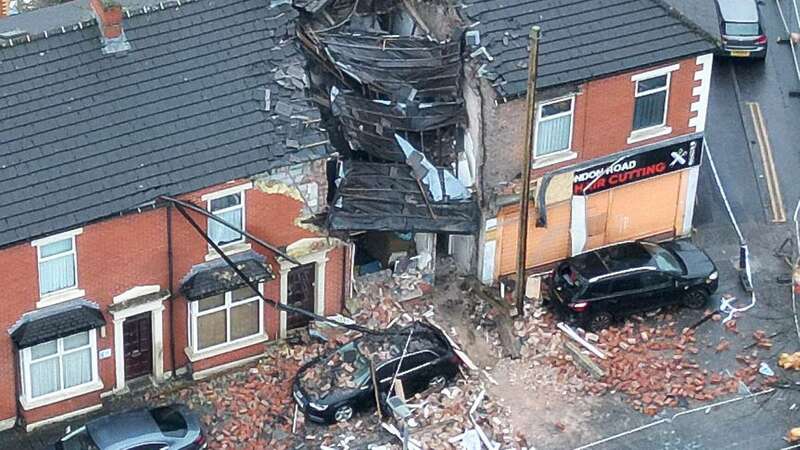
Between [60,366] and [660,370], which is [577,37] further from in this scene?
[60,366]

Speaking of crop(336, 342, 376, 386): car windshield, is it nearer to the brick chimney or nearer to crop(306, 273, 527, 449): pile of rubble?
crop(306, 273, 527, 449): pile of rubble

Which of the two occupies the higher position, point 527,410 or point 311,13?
point 311,13

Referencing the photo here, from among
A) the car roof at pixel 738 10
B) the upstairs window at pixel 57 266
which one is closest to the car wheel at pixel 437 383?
the upstairs window at pixel 57 266

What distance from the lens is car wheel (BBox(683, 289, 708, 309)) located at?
43.3m

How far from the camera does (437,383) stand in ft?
134

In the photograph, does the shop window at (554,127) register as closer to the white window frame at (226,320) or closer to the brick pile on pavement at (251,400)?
the brick pile on pavement at (251,400)

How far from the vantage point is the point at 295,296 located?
41969 millimetres

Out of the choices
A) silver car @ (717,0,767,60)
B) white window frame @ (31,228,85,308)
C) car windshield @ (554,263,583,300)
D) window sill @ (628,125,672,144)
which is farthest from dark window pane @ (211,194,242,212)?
silver car @ (717,0,767,60)

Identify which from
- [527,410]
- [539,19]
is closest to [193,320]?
[527,410]

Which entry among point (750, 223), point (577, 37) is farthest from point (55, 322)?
point (750, 223)

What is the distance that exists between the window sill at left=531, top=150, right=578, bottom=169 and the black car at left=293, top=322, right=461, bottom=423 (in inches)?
205

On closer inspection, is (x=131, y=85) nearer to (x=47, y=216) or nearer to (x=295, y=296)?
(x=47, y=216)

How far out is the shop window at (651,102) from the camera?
4325 cm

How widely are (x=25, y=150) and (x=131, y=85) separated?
301 centimetres
